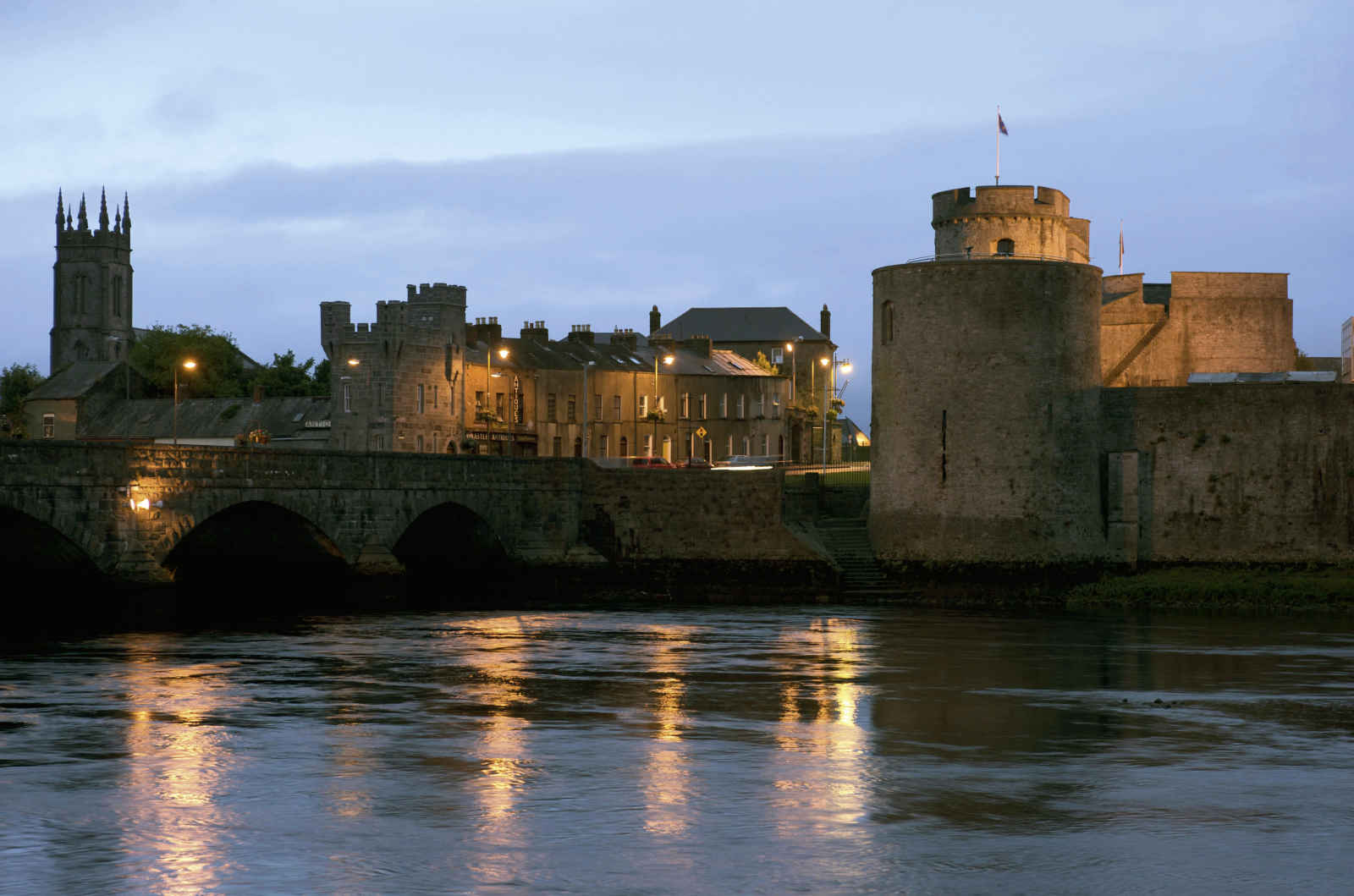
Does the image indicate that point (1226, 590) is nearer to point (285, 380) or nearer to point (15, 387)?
point (285, 380)

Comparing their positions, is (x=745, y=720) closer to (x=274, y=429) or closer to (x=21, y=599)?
(x=21, y=599)

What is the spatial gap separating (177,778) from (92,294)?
127 meters

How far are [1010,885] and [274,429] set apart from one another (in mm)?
69982

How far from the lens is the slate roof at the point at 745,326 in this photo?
382ft

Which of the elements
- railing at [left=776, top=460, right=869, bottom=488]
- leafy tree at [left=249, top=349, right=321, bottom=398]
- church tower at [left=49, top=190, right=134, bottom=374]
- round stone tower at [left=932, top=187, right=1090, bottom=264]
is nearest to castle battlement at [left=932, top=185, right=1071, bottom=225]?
round stone tower at [left=932, top=187, right=1090, bottom=264]

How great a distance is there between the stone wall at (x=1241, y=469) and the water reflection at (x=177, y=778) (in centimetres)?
2606

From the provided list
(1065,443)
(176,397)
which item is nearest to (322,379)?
(176,397)

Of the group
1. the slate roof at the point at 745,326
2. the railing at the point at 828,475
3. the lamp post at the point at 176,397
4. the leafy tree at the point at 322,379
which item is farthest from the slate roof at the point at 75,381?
the railing at the point at 828,475

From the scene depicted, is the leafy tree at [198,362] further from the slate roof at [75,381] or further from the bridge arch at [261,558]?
the bridge arch at [261,558]

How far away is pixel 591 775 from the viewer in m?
18.1

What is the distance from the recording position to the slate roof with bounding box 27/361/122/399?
89312mm

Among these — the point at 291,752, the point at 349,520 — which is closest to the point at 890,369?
the point at 349,520

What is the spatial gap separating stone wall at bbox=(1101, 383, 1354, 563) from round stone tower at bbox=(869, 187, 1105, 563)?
1285mm

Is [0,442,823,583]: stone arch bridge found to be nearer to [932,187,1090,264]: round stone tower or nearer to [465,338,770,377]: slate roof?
[932,187,1090,264]: round stone tower
